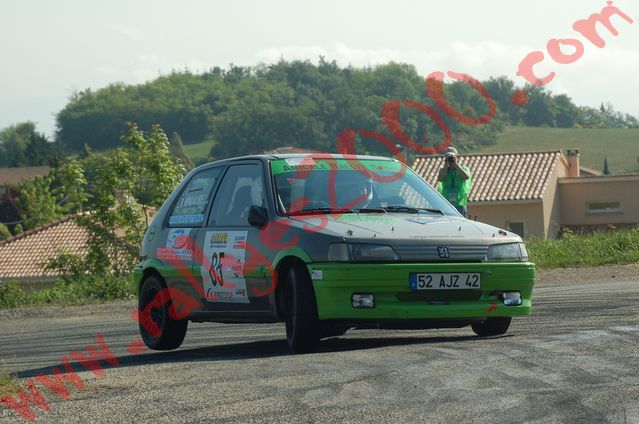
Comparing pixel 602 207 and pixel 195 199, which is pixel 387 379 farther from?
pixel 602 207

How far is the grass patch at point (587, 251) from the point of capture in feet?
77.6

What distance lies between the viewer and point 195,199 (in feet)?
39.0

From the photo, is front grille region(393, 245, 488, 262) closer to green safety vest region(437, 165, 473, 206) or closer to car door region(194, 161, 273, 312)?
car door region(194, 161, 273, 312)

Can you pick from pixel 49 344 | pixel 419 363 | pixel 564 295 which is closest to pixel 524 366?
pixel 419 363

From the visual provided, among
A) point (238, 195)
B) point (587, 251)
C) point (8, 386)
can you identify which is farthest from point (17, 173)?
point (8, 386)

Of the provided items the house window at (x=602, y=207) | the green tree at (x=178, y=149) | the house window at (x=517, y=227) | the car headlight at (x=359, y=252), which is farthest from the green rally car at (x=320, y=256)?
the green tree at (x=178, y=149)

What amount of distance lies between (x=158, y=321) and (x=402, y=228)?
2758mm

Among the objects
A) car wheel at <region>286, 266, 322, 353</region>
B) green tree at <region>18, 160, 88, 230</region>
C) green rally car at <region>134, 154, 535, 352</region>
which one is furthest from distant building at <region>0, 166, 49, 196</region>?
car wheel at <region>286, 266, 322, 353</region>

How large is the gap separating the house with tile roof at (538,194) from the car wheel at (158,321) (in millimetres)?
69277

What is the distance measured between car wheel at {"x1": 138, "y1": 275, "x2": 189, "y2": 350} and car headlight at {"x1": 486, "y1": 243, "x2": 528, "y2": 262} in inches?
117

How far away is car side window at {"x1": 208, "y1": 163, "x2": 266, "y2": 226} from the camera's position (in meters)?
11.1

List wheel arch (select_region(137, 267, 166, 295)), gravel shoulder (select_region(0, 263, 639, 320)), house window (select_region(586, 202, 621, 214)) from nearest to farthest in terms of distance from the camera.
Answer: wheel arch (select_region(137, 267, 166, 295)), gravel shoulder (select_region(0, 263, 639, 320)), house window (select_region(586, 202, 621, 214))

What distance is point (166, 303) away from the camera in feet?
38.4

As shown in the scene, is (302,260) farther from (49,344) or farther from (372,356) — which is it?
(49,344)
